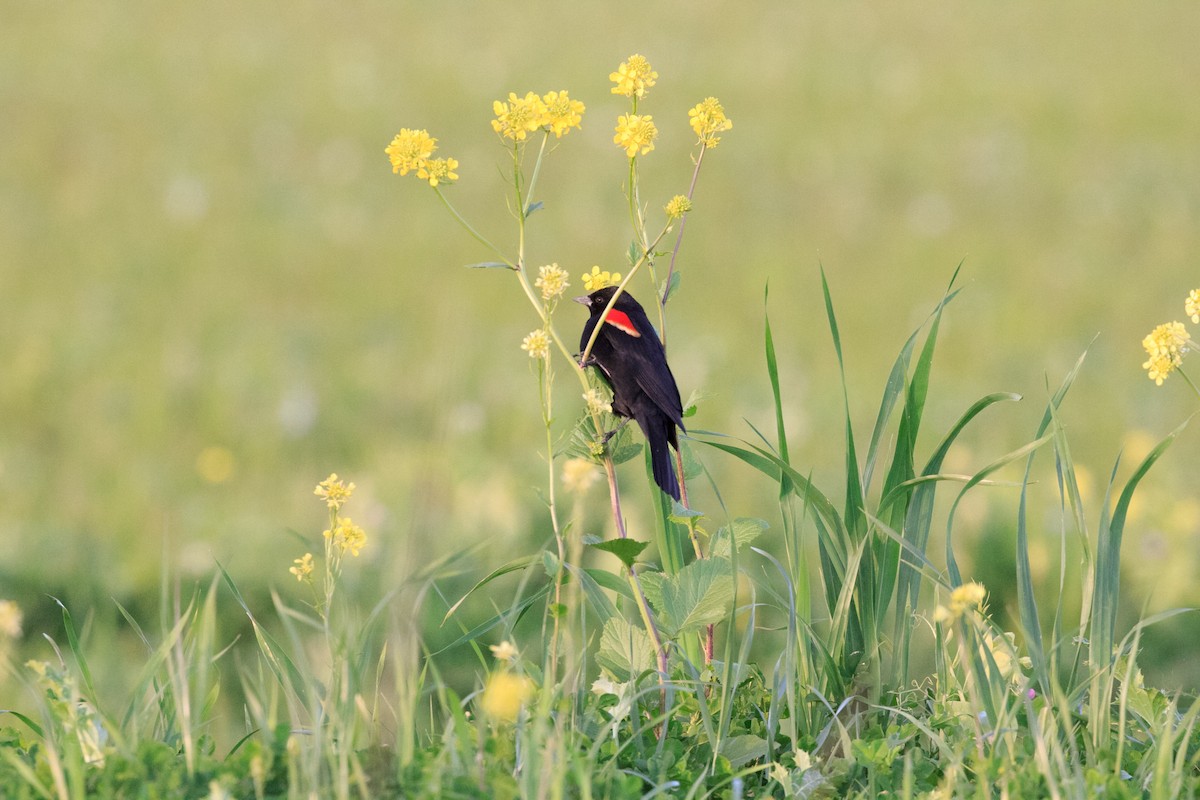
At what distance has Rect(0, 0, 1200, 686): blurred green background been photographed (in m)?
4.36

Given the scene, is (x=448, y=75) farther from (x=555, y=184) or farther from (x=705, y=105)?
(x=705, y=105)

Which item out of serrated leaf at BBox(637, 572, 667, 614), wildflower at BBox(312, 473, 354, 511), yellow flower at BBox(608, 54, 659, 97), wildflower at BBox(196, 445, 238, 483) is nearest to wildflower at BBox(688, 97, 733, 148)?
yellow flower at BBox(608, 54, 659, 97)

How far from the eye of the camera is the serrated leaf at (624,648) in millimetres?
2125

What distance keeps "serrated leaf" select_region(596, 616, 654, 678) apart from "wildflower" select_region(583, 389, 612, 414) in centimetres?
37

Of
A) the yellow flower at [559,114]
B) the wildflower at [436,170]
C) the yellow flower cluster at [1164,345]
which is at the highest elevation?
the yellow flower at [559,114]

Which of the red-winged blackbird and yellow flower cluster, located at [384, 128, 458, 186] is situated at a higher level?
yellow flower cluster, located at [384, 128, 458, 186]

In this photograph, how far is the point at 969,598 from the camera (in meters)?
1.67

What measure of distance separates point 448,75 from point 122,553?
280 inches

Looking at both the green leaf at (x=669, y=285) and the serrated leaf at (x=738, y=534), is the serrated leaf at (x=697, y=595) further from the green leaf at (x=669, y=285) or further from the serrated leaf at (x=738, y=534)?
the green leaf at (x=669, y=285)

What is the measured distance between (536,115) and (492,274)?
572cm

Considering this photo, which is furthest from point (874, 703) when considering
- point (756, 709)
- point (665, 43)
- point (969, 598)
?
point (665, 43)

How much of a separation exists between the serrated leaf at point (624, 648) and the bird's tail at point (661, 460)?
0.24 meters

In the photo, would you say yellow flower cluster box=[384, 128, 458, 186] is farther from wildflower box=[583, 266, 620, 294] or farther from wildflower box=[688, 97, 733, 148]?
wildflower box=[688, 97, 733, 148]

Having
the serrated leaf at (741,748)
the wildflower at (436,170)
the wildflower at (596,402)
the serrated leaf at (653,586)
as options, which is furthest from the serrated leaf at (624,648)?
the wildflower at (436,170)
